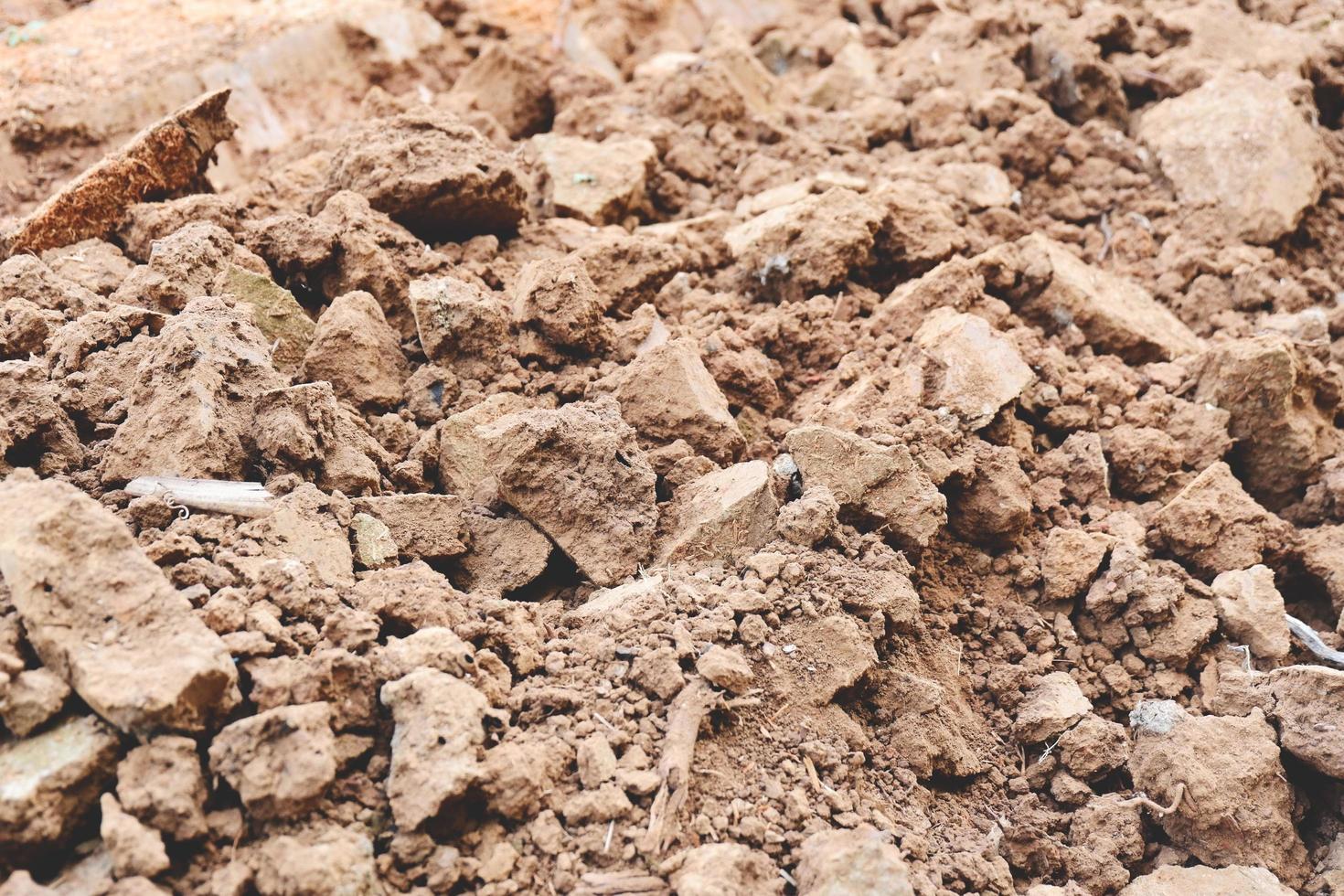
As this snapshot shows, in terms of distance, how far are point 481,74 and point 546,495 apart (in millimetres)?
2970

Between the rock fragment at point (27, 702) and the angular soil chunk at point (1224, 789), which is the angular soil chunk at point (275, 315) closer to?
the rock fragment at point (27, 702)

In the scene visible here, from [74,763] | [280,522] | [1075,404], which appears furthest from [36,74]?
[1075,404]

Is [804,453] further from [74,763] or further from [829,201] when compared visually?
[74,763]

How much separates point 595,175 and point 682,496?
6.05ft

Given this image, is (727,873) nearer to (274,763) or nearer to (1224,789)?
(274,763)

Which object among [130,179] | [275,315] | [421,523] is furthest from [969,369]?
[130,179]

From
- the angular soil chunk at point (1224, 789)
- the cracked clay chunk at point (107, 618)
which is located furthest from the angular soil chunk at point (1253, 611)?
the cracked clay chunk at point (107, 618)

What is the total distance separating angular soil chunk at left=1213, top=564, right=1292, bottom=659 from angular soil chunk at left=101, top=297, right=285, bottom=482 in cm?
262

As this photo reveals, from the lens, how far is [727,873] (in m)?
1.89

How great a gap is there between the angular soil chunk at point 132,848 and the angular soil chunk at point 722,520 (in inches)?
49.5

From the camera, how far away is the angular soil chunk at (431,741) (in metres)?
1.85

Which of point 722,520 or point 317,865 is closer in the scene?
point 317,865

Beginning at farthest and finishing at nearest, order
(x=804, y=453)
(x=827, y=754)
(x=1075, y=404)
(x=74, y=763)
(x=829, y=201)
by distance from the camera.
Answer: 1. (x=829, y=201)
2. (x=1075, y=404)
3. (x=804, y=453)
4. (x=827, y=754)
5. (x=74, y=763)

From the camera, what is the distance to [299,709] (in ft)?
6.15
